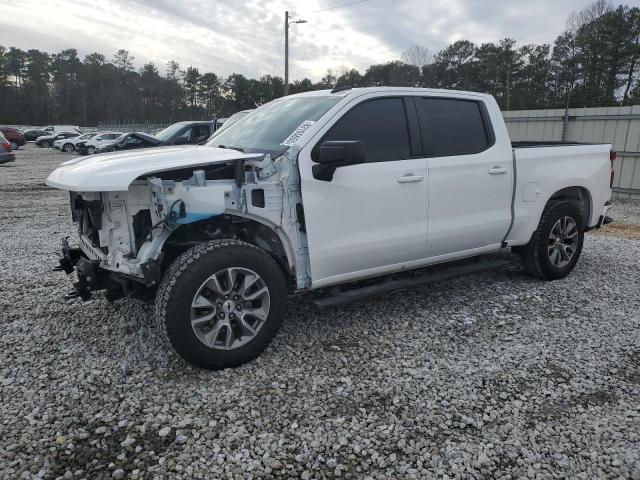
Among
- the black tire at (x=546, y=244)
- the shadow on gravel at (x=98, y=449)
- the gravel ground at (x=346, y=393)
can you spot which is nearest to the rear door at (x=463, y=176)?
the black tire at (x=546, y=244)

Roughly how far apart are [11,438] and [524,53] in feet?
160

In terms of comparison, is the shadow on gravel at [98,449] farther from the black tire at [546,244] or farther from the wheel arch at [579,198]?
the wheel arch at [579,198]

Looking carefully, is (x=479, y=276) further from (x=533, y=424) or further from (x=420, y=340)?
(x=533, y=424)

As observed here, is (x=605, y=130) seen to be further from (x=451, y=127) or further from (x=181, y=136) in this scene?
(x=181, y=136)

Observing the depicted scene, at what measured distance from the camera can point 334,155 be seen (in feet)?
10.8

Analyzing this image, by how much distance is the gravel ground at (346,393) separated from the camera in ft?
8.05

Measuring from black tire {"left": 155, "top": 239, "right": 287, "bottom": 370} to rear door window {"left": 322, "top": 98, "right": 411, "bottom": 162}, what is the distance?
3.63ft

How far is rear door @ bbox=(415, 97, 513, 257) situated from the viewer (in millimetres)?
4121

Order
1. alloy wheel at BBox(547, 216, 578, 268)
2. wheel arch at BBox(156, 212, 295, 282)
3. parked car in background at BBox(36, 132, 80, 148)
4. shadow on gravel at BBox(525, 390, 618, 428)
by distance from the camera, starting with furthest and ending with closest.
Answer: parked car in background at BBox(36, 132, 80, 148), alloy wheel at BBox(547, 216, 578, 268), wheel arch at BBox(156, 212, 295, 282), shadow on gravel at BBox(525, 390, 618, 428)

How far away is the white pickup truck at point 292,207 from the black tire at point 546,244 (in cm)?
31

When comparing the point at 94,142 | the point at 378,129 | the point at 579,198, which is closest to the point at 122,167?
the point at 378,129

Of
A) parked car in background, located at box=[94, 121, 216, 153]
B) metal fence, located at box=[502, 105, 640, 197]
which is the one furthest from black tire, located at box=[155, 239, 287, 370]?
metal fence, located at box=[502, 105, 640, 197]

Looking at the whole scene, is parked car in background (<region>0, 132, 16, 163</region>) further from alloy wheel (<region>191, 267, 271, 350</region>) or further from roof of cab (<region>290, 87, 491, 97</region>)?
alloy wheel (<region>191, 267, 271, 350</region>)

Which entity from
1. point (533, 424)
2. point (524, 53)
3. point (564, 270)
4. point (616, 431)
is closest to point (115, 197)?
point (533, 424)
